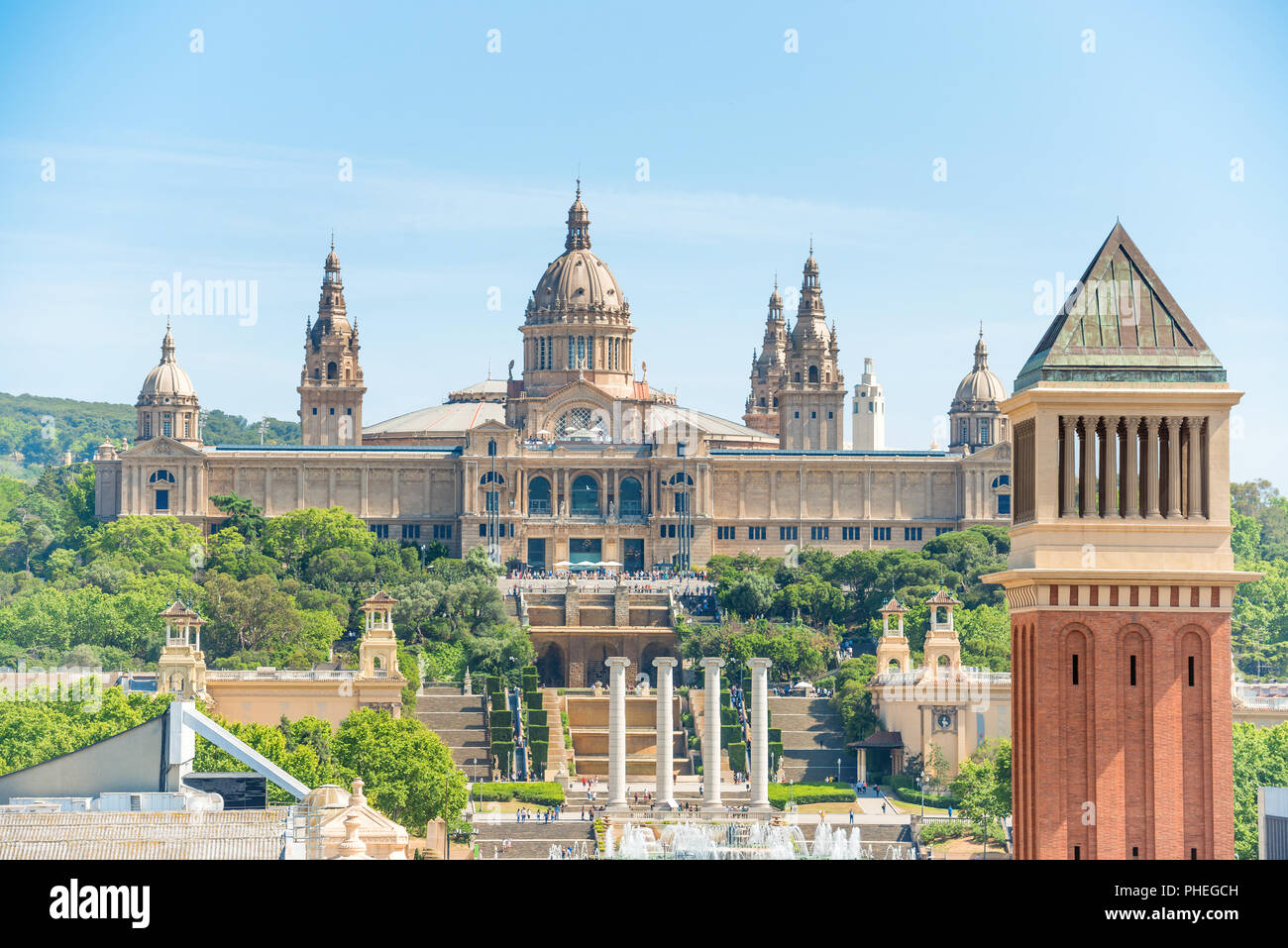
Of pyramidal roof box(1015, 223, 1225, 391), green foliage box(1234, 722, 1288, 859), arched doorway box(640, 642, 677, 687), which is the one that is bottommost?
green foliage box(1234, 722, 1288, 859)

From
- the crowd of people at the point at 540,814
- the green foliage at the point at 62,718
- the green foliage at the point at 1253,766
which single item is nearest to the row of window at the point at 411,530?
the green foliage at the point at 62,718

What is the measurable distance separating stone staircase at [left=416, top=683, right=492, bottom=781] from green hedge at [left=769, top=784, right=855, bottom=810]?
13.5m

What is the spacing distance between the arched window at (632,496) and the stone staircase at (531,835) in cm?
8328

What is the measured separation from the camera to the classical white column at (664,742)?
106 m

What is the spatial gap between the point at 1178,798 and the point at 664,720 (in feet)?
248

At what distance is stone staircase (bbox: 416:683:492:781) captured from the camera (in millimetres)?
116062

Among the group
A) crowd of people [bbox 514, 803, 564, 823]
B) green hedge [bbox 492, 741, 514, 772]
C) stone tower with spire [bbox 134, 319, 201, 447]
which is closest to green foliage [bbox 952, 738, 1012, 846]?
crowd of people [bbox 514, 803, 564, 823]

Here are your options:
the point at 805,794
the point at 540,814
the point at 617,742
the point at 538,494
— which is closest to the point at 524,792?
the point at 617,742

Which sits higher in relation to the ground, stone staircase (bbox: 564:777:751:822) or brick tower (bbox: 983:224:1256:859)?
brick tower (bbox: 983:224:1256:859)

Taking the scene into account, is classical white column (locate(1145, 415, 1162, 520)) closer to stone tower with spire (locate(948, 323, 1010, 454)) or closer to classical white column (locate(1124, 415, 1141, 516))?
classical white column (locate(1124, 415, 1141, 516))

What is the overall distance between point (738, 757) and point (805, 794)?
872 cm

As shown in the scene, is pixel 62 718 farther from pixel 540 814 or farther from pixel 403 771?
pixel 540 814

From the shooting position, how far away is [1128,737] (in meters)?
36.9
